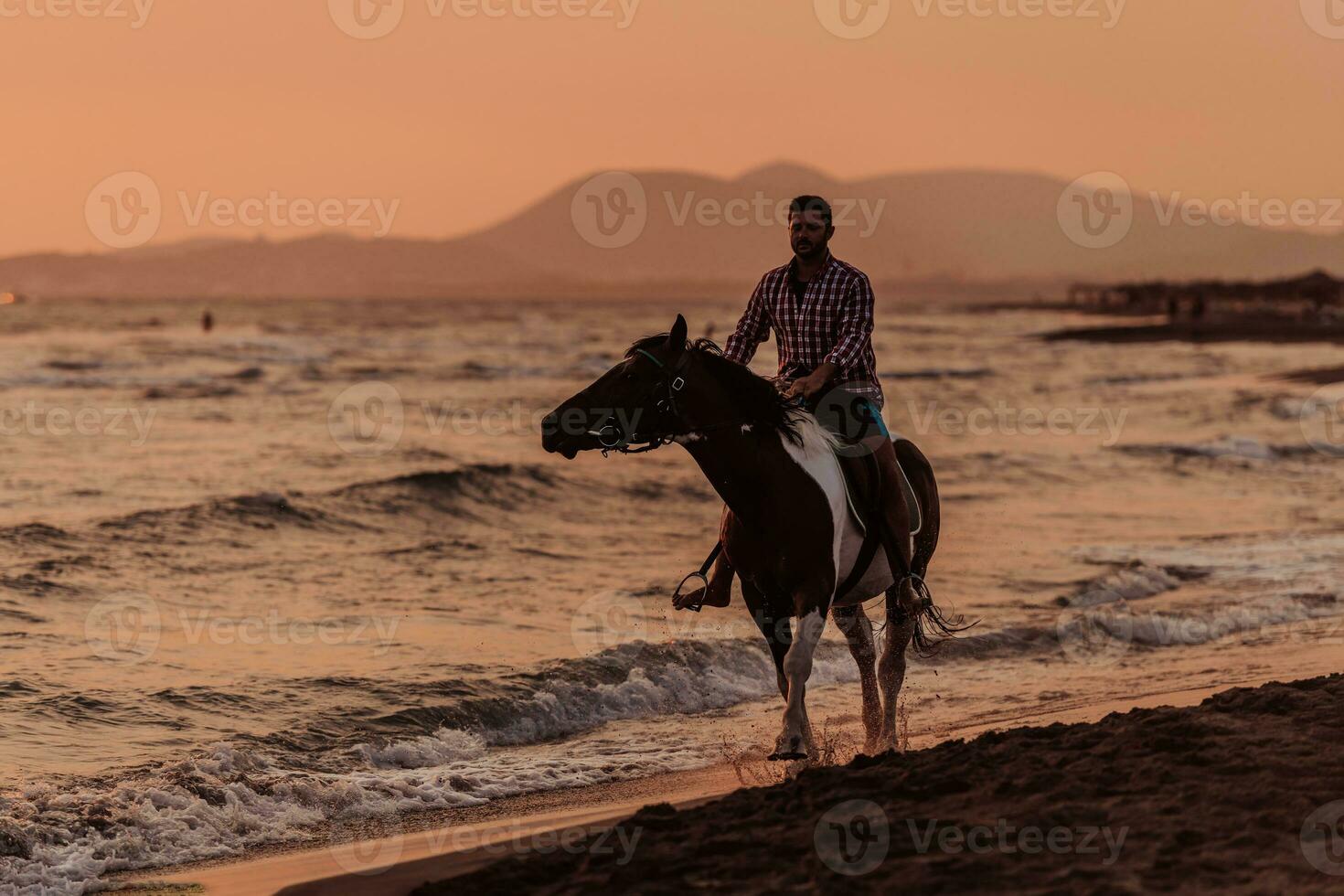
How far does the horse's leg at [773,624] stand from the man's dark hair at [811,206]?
1977 mm

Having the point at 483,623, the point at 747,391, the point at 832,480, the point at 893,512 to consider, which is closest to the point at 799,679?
the point at 832,480

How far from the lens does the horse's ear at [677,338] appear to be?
729cm

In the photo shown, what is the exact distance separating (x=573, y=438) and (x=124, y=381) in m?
46.7

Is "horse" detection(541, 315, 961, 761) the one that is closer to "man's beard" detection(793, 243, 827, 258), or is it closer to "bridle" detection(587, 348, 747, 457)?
"bridle" detection(587, 348, 747, 457)

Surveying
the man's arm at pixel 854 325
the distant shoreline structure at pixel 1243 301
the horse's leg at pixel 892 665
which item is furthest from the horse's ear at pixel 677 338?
the distant shoreline structure at pixel 1243 301

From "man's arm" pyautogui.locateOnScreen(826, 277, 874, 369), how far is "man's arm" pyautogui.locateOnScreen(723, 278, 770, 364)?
0.46 m

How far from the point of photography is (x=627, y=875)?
19.7 feet

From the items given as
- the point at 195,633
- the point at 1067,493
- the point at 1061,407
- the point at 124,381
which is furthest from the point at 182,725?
the point at 124,381

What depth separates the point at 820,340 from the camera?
8.27 metres

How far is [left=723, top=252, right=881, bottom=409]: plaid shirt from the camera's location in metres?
8.13

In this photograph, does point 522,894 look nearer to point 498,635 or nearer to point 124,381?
point 498,635

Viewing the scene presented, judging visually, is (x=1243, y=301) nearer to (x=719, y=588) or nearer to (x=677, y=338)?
(x=719, y=588)

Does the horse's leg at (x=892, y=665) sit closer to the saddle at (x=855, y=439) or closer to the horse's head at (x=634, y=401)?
the saddle at (x=855, y=439)

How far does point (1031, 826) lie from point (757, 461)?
2.34 meters
